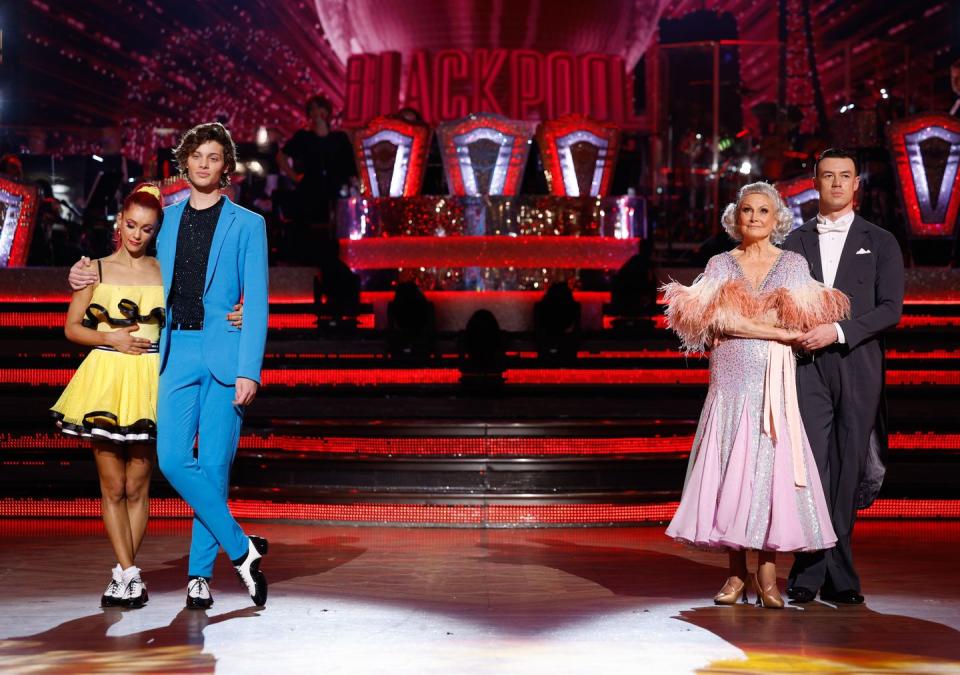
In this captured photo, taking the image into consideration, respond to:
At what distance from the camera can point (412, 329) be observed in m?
9.24

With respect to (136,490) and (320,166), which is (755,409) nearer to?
(136,490)

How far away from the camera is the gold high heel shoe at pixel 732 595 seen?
5379mm

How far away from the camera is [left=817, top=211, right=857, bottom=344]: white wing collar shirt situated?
566cm

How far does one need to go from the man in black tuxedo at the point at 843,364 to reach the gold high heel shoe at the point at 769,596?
13 centimetres

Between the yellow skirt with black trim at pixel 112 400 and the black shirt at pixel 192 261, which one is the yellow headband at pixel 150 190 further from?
the yellow skirt with black trim at pixel 112 400

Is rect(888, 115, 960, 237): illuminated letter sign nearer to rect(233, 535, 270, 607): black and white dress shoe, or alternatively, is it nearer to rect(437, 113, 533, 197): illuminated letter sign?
rect(437, 113, 533, 197): illuminated letter sign

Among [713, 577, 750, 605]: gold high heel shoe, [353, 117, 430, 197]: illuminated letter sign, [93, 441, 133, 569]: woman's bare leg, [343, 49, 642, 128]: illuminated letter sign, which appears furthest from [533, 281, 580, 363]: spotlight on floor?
[343, 49, 642, 128]: illuminated letter sign

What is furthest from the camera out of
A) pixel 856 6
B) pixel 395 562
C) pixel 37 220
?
pixel 856 6

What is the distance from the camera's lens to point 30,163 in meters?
16.0

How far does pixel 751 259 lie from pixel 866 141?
9.06 m

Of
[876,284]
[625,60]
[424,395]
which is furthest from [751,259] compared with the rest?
[625,60]

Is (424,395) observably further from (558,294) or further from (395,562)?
(395,562)

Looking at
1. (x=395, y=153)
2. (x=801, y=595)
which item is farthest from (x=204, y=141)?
(x=395, y=153)

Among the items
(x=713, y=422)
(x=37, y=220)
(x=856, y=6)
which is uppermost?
(x=856, y=6)
